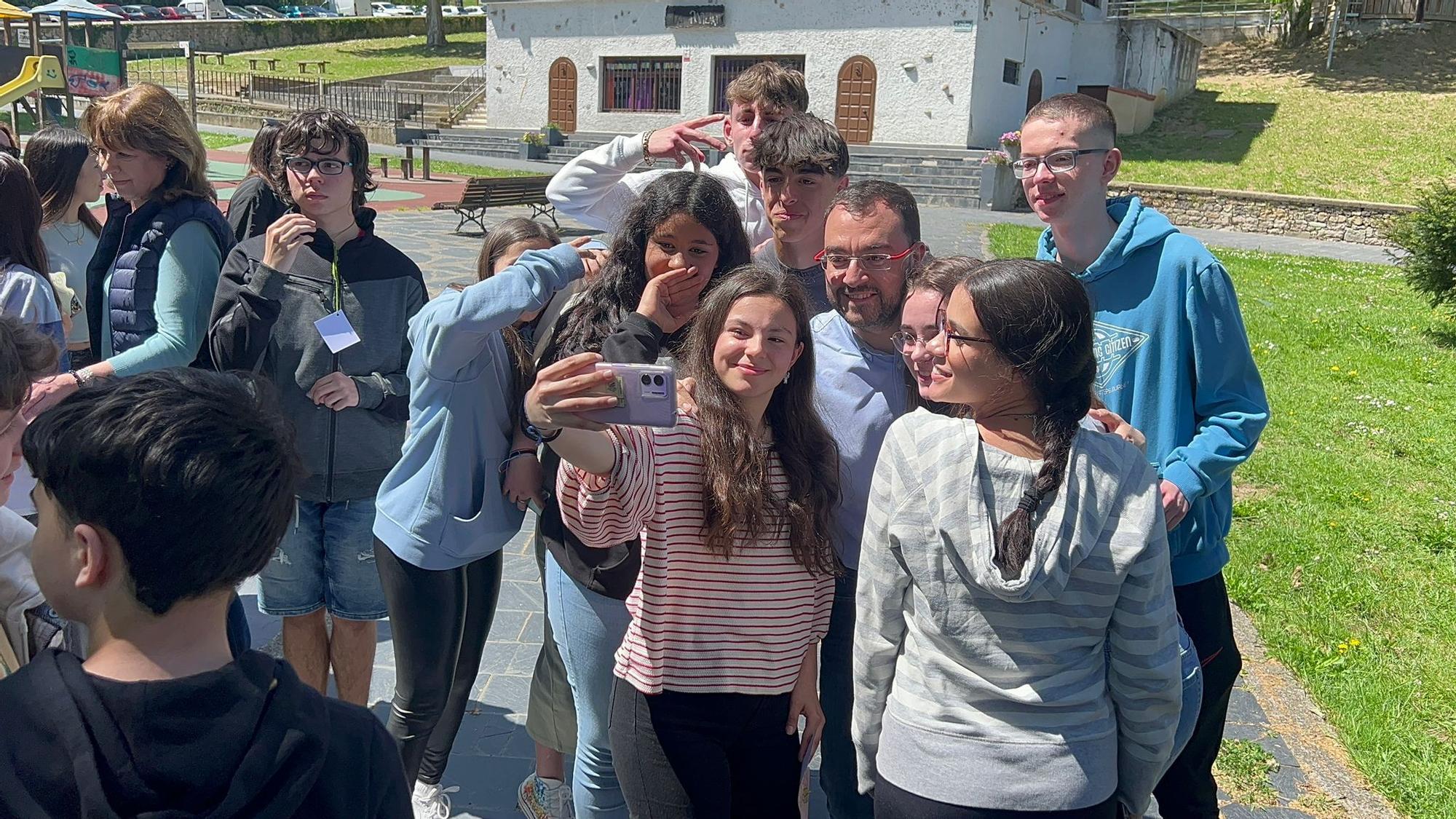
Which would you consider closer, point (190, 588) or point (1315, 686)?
point (190, 588)

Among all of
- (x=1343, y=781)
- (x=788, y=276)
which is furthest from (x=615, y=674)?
(x=1343, y=781)

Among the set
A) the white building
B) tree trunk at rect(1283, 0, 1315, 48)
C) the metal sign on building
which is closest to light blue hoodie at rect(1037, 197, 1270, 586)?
the white building

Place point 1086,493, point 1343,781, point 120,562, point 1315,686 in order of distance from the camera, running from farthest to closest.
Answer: point 1315,686, point 1343,781, point 1086,493, point 120,562

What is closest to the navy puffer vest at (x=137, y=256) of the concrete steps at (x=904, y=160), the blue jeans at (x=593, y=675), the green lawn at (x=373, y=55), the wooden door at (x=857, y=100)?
the blue jeans at (x=593, y=675)

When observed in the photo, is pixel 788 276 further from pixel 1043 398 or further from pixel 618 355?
pixel 1043 398

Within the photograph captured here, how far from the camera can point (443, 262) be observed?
42.7 feet

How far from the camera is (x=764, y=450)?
2457mm

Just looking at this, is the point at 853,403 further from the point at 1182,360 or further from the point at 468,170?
the point at 468,170

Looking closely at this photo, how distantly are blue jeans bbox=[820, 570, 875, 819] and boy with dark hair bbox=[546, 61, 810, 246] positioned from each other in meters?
1.47

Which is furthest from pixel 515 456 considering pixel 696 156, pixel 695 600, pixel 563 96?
pixel 563 96

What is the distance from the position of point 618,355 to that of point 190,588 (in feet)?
3.77

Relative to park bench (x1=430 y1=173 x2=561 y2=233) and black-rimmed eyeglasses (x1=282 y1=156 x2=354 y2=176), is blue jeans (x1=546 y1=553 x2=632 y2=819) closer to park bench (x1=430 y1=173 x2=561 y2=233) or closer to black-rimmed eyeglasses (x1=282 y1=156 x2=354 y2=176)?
black-rimmed eyeglasses (x1=282 y1=156 x2=354 y2=176)

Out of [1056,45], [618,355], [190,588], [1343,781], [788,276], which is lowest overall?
[1343,781]

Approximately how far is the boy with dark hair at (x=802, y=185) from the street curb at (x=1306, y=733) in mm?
2539
